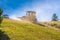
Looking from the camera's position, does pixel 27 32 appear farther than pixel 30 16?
No

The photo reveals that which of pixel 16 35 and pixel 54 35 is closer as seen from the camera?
pixel 16 35

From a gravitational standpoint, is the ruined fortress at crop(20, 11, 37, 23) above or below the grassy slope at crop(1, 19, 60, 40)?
above

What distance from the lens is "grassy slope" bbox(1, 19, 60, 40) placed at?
82.7 meters

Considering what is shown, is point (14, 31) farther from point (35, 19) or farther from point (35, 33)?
point (35, 19)

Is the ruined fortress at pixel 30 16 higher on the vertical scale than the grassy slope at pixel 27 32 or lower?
higher

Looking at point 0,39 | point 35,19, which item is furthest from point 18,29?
point 35,19

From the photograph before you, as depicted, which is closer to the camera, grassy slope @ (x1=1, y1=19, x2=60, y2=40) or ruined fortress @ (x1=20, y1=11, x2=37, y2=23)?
grassy slope @ (x1=1, y1=19, x2=60, y2=40)

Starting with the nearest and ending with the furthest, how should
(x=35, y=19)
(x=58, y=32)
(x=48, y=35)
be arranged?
1. (x=48, y=35)
2. (x=58, y=32)
3. (x=35, y=19)

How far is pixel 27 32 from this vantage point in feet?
288

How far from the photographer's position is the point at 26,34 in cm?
8544

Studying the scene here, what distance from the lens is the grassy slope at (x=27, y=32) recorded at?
271 ft

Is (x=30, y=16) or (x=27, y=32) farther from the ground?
Answer: (x=30, y=16)

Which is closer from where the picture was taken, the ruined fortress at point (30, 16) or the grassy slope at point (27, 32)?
the grassy slope at point (27, 32)

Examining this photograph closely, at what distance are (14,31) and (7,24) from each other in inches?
329
